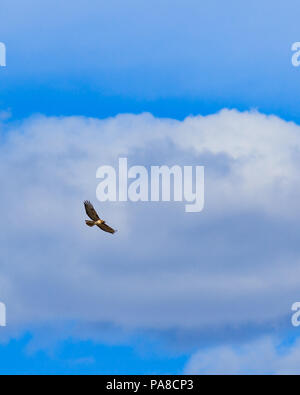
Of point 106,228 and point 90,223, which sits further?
point 106,228

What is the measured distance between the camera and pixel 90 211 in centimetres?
8794

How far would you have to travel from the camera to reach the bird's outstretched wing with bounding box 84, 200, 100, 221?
8738 cm

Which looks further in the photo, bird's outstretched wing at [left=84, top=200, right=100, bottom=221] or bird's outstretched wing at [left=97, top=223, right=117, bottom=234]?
bird's outstretched wing at [left=97, top=223, right=117, bottom=234]

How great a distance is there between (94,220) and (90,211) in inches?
56.3

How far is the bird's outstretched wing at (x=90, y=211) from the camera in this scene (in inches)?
3440

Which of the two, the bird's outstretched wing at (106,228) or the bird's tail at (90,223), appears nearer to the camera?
the bird's tail at (90,223)

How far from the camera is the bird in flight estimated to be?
87.6 m

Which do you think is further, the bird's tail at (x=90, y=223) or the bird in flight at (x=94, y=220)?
the bird's tail at (x=90, y=223)

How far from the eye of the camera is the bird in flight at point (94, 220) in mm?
87562

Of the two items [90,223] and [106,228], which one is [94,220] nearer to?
[90,223]

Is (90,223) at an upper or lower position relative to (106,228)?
upper

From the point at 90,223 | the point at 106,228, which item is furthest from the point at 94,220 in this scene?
the point at 106,228
